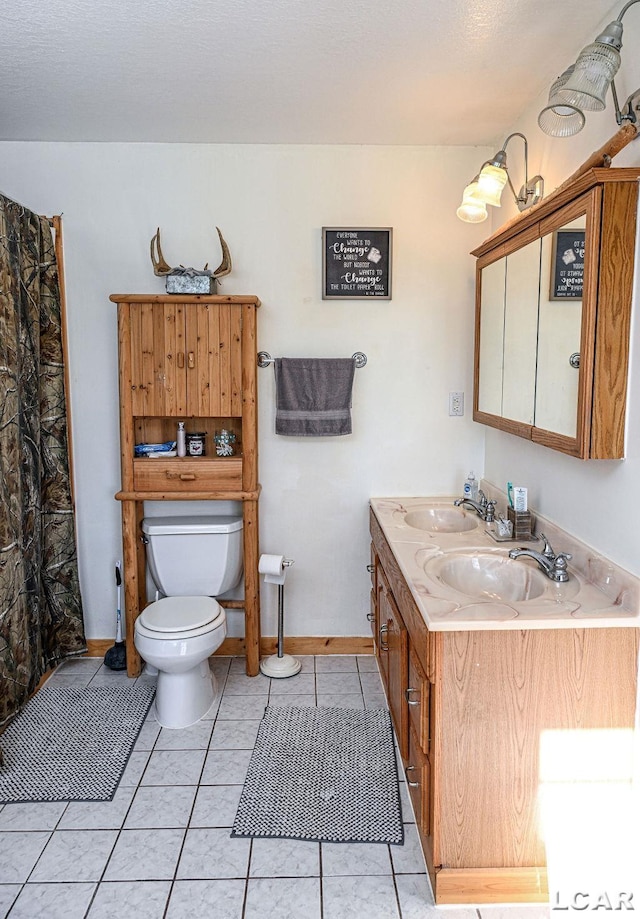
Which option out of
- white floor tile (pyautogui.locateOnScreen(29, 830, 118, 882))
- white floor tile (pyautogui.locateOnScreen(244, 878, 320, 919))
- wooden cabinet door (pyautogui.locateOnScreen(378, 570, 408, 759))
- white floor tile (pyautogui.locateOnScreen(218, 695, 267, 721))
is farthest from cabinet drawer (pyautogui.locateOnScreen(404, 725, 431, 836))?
white floor tile (pyautogui.locateOnScreen(29, 830, 118, 882))

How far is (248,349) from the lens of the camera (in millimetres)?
2762

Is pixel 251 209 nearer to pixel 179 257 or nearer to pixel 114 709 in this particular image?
pixel 179 257

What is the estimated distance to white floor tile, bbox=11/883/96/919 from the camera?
1661 millimetres

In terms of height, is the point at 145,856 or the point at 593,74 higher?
the point at 593,74

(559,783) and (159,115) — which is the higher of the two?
(159,115)

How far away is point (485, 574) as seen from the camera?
2096 millimetres

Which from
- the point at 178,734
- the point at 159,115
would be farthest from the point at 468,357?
the point at 178,734

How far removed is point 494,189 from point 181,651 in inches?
81.6

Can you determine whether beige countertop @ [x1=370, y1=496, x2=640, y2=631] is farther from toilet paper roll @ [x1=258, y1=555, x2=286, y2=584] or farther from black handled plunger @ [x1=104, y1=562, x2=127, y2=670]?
black handled plunger @ [x1=104, y1=562, x2=127, y2=670]

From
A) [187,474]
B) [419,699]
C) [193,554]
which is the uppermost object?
[187,474]

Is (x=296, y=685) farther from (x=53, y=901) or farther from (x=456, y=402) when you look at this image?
(x=456, y=402)

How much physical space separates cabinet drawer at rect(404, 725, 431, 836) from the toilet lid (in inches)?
38.7

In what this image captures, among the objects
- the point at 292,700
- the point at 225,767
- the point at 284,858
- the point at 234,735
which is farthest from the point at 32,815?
the point at 292,700

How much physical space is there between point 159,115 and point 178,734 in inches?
97.7
